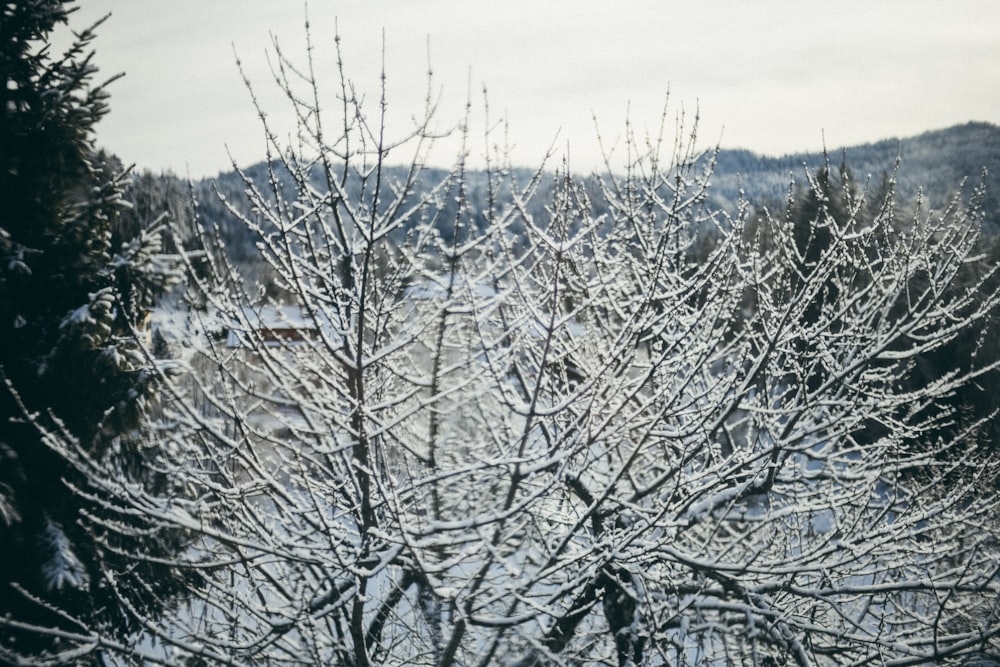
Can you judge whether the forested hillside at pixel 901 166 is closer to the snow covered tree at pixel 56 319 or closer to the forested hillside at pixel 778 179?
the forested hillside at pixel 778 179

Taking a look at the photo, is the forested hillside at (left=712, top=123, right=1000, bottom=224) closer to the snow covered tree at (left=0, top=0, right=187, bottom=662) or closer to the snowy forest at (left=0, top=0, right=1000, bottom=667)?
the snowy forest at (left=0, top=0, right=1000, bottom=667)

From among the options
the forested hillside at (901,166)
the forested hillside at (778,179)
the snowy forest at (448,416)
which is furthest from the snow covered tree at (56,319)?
the forested hillside at (901,166)

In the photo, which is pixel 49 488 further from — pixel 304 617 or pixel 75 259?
pixel 304 617

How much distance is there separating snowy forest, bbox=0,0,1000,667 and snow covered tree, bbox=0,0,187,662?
27 mm

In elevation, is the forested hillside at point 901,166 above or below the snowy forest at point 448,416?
above

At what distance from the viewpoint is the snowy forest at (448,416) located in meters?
3.05

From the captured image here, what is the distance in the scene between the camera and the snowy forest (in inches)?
120

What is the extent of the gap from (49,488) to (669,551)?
5753mm

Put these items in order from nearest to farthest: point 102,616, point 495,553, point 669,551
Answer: point 495,553 → point 669,551 → point 102,616

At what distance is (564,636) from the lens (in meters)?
4.31

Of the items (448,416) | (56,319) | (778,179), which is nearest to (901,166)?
(778,179)

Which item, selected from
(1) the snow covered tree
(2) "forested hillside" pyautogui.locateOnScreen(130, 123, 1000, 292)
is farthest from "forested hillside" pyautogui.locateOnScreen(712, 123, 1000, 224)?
(1) the snow covered tree

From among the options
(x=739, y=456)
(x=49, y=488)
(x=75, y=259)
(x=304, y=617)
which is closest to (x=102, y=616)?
(x=49, y=488)

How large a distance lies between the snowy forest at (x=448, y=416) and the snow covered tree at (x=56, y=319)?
0.09ft
